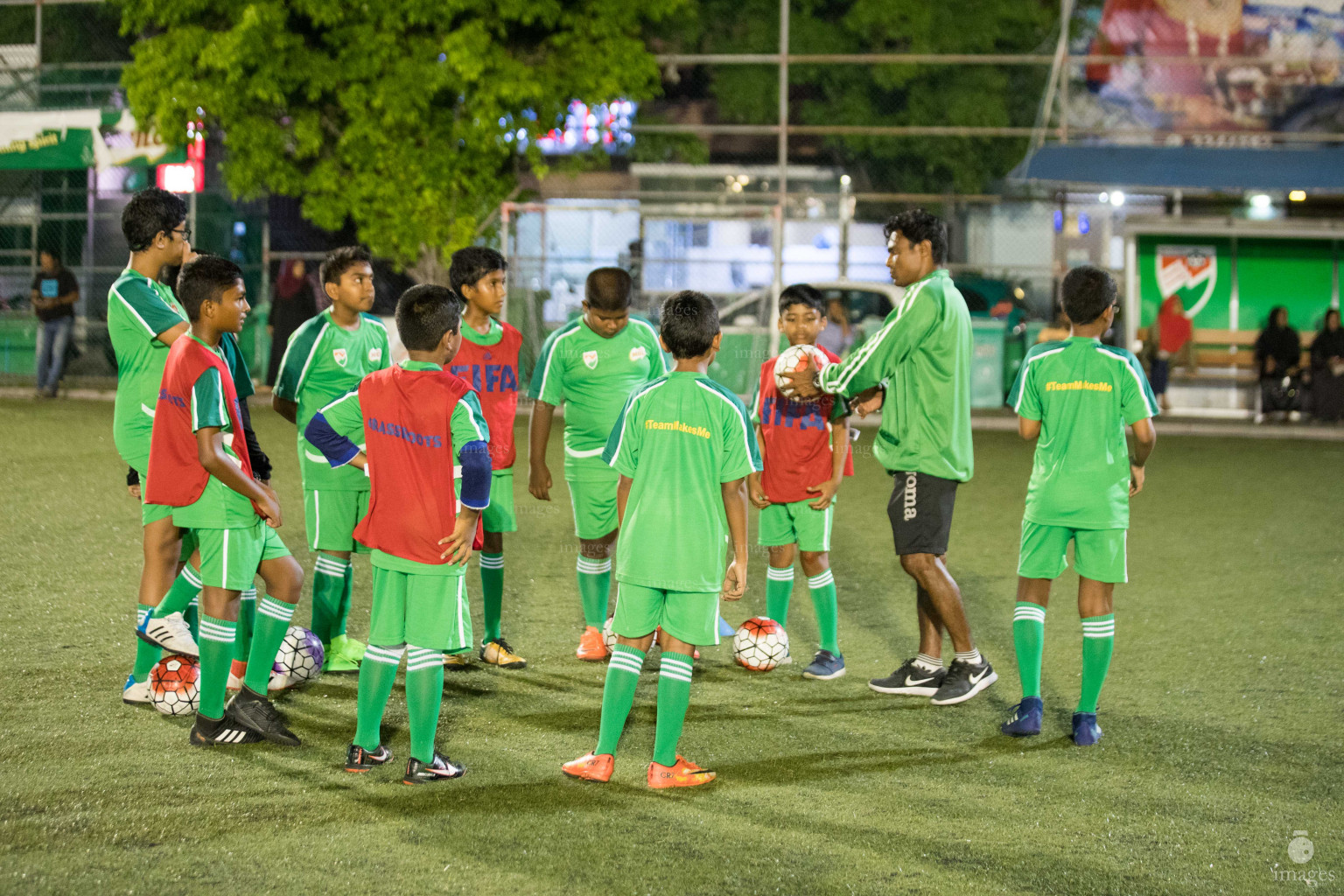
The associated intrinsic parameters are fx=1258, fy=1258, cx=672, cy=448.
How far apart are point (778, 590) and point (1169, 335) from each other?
601 inches

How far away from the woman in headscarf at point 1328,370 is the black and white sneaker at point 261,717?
1734 cm

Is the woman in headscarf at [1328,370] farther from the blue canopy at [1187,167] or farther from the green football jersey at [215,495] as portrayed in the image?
the green football jersey at [215,495]

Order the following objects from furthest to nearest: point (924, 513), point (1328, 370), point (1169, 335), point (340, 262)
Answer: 1. point (1169, 335)
2. point (1328, 370)
3. point (340, 262)
4. point (924, 513)

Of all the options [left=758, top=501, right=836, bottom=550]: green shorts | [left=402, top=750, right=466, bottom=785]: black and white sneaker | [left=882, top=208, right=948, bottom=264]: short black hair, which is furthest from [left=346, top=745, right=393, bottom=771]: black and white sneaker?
[left=882, top=208, right=948, bottom=264]: short black hair

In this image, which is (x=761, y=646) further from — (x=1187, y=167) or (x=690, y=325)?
(x=1187, y=167)

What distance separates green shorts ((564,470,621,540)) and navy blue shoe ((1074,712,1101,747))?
226 centimetres

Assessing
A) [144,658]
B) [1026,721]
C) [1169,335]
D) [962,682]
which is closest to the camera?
[1026,721]

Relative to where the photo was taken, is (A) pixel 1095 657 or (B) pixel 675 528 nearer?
(B) pixel 675 528

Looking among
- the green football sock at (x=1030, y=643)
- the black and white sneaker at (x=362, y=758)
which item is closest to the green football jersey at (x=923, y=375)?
the green football sock at (x=1030, y=643)

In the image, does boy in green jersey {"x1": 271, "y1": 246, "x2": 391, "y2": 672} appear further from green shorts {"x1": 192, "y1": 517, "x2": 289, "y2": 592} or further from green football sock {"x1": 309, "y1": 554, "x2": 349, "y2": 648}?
green shorts {"x1": 192, "y1": 517, "x2": 289, "y2": 592}

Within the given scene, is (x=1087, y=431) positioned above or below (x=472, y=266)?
below

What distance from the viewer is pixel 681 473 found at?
13.9 feet

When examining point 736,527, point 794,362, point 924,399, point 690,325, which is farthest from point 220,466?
point 924,399

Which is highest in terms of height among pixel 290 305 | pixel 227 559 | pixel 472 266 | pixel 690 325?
pixel 290 305
